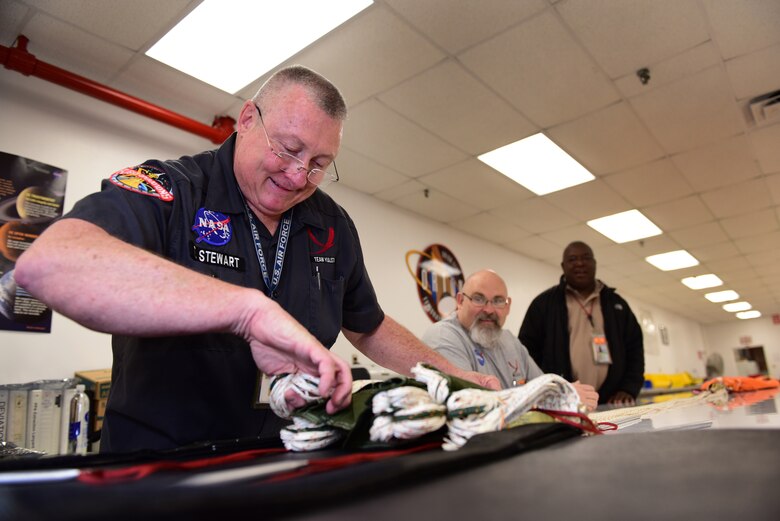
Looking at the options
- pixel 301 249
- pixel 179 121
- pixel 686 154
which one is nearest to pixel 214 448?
pixel 301 249

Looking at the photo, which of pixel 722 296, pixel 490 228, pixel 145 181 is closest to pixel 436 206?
pixel 490 228

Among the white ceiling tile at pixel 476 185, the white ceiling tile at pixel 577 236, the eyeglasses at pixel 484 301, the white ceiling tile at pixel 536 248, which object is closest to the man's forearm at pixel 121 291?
the eyeglasses at pixel 484 301

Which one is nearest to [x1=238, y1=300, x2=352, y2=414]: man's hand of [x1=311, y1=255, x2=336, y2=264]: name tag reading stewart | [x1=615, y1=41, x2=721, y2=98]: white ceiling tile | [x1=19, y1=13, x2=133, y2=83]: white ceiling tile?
[x1=311, y1=255, x2=336, y2=264]: name tag reading stewart

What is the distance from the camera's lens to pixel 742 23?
2.94 m

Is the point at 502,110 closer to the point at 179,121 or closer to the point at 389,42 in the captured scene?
the point at 389,42

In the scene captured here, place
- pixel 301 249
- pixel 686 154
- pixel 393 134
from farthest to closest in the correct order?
pixel 686 154 < pixel 393 134 < pixel 301 249

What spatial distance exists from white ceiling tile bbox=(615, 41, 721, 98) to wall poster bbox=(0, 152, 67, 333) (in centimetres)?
372

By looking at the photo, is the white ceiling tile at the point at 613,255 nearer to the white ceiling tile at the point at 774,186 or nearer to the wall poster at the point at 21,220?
the white ceiling tile at the point at 774,186

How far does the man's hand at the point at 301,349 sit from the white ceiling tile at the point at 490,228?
5.29 metres

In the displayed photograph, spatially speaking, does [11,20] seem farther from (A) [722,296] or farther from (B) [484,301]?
(A) [722,296]

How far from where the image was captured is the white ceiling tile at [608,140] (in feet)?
12.8

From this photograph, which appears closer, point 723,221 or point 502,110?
point 502,110

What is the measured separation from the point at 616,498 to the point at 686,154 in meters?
5.00

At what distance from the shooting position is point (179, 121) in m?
3.51
